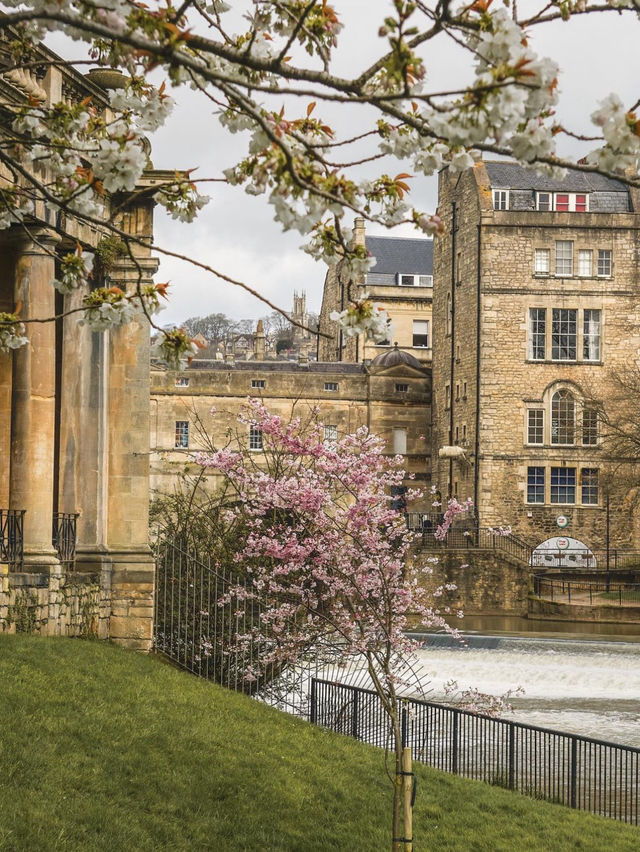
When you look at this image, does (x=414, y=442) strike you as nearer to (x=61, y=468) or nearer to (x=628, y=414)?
(x=628, y=414)

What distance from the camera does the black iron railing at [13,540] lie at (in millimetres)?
16531

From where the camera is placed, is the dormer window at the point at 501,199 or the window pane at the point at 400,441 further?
the window pane at the point at 400,441

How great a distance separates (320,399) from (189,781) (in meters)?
54.7

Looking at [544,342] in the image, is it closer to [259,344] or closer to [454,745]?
[259,344]

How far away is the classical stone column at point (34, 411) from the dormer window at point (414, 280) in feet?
206

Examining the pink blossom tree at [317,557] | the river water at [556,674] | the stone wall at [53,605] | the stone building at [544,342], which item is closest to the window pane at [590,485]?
the stone building at [544,342]

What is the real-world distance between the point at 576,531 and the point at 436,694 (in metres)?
27.8

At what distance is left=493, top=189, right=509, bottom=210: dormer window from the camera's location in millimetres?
58625

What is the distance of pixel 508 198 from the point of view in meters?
59.2

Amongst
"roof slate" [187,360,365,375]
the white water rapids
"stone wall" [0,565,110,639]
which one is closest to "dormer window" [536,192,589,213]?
"roof slate" [187,360,365,375]

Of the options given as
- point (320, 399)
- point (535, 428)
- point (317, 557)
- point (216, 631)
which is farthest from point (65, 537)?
point (320, 399)

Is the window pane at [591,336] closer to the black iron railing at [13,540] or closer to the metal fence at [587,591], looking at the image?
the metal fence at [587,591]

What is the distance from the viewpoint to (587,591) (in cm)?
4919

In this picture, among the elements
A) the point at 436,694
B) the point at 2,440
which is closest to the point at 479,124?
the point at 2,440
